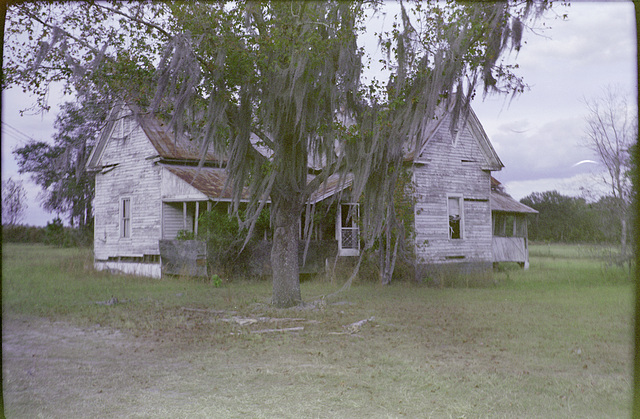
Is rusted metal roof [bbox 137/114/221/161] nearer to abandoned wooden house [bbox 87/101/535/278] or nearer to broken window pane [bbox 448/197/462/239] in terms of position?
abandoned wooden house [bbox 87/101/535/278]

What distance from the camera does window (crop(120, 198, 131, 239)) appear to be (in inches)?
714

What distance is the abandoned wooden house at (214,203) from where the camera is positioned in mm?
16359

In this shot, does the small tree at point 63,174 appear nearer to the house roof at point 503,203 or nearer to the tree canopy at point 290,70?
the tree canopy at point 290,70

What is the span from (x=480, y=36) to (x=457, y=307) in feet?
17.6

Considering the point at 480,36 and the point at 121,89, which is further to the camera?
the point at 121,89

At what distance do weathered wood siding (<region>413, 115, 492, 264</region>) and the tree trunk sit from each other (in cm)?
649

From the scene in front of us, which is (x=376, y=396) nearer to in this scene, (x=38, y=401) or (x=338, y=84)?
(x=38, y=401)

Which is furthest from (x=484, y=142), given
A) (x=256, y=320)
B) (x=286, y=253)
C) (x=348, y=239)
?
(x=256, y=320)

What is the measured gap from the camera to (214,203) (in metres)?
16.2

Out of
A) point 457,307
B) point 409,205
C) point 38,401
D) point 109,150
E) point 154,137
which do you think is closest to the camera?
point 38,401

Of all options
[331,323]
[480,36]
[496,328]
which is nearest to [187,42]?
[480,36]

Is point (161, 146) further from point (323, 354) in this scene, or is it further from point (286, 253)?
point (323, 354)

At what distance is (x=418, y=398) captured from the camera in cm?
473

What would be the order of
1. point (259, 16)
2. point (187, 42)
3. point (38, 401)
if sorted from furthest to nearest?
point (259, 16)
point (187, 42)
point (38, 401)
